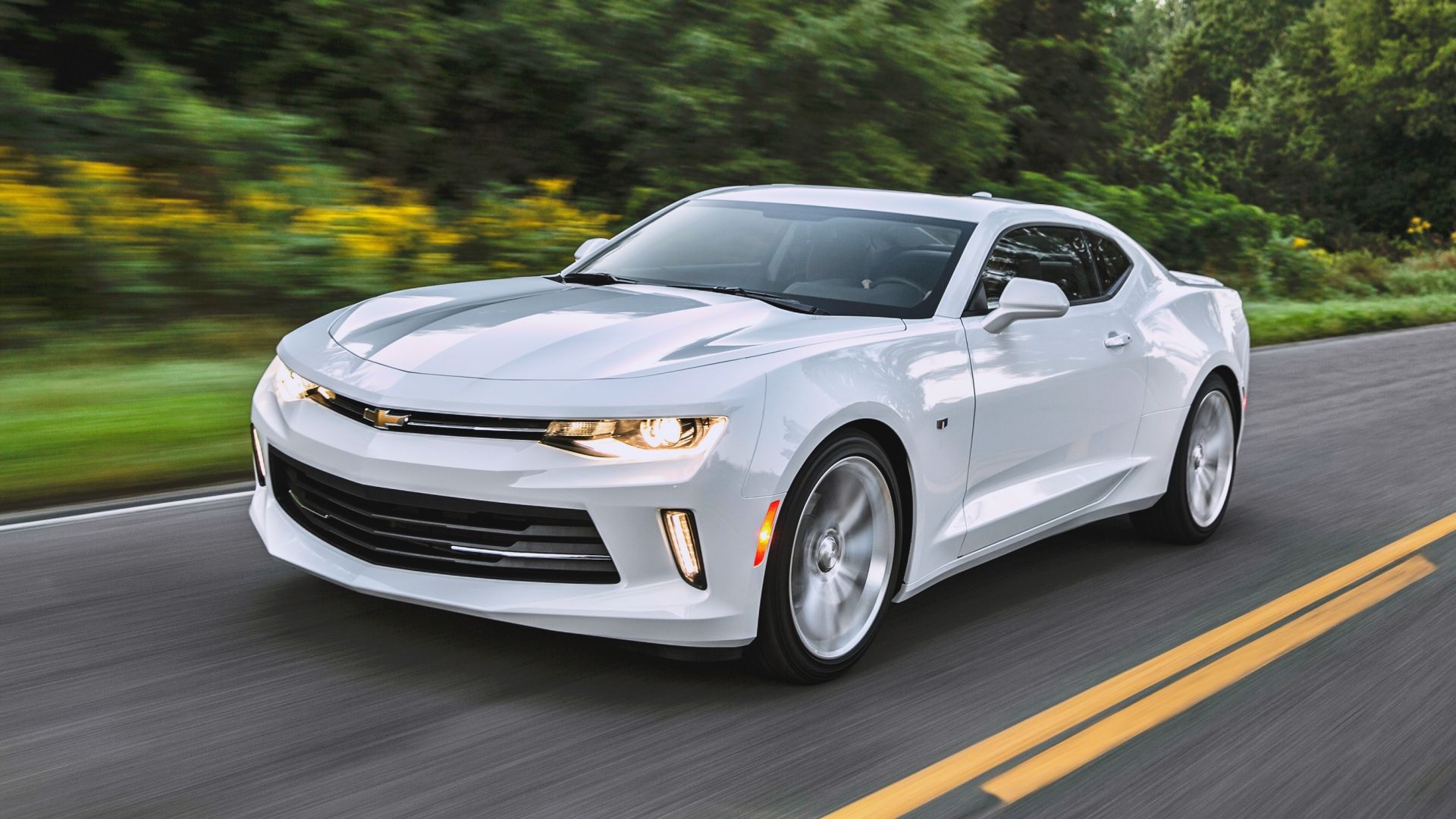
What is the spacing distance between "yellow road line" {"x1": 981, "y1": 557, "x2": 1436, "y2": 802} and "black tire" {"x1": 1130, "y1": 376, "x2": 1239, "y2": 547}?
82cm

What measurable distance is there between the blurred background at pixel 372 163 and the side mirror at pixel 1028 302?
3659 mm

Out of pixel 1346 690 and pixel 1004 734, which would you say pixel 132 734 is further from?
pixel 1346 690

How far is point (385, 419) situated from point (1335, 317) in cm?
1829

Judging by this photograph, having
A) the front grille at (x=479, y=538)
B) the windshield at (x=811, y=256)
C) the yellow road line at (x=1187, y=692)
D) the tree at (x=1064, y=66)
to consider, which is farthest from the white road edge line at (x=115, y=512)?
the tree at (x=1064, y=66)

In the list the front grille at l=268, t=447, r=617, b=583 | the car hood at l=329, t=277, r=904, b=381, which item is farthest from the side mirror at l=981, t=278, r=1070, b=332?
the front grille at l=268, t=447, r=617, b=583

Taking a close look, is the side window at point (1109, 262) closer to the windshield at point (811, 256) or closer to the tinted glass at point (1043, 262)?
the tinted glass at point (1043, 262)

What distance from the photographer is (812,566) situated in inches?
170

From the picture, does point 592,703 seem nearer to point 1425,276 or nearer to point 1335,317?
point 1335,317

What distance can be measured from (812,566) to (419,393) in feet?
4.11

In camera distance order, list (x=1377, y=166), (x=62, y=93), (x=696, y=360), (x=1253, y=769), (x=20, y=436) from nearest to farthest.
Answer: (x=1253, y=769)
(x=696, y=360)
(x=20, y=436)
(x=62, y=93)
(x=1377, y=166)

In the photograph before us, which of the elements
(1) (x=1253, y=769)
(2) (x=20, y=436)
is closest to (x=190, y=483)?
(2) (x=20, y=436)

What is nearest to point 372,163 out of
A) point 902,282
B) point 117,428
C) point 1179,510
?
point 117,428

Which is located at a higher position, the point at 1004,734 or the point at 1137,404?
the point at 1137,404

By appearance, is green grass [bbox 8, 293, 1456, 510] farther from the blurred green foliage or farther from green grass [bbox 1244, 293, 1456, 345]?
green grass [bbox 1244, 293, 1456, 345]
